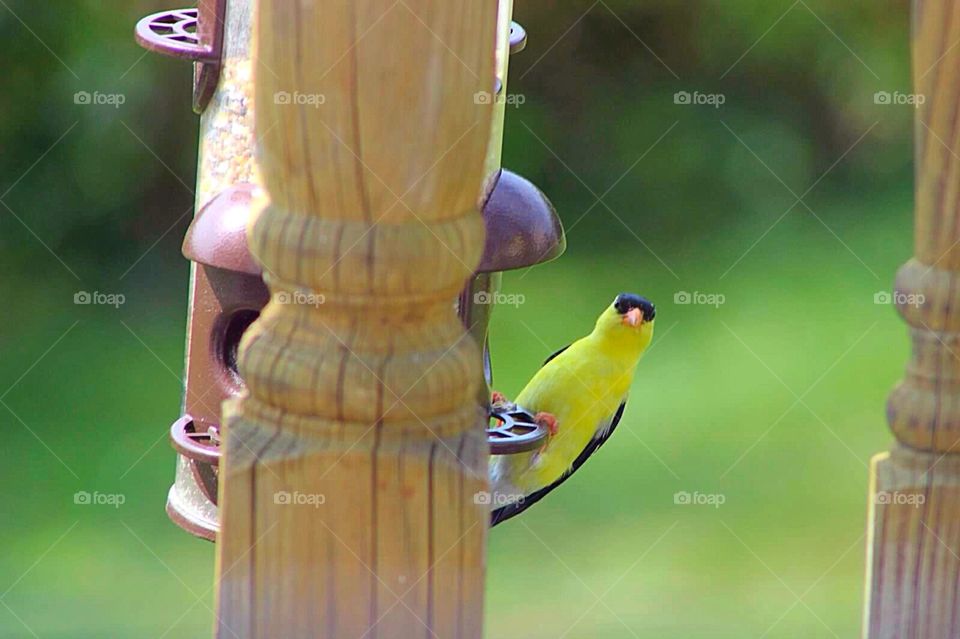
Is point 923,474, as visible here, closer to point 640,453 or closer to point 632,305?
point 632,305

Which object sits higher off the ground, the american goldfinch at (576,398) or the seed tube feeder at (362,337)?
the seed tube feeder at (362,337)

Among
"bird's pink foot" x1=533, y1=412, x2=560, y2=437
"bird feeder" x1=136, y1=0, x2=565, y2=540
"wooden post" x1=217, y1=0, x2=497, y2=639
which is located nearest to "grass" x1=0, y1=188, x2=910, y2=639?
"bird's pink foot" x1=533, y1=412, x2=560, y2=437

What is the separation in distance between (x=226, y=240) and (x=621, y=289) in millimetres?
4287

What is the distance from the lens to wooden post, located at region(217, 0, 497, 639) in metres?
0.96

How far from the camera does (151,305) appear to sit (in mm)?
6238

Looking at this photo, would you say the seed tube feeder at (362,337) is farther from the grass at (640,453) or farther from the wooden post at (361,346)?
the grass at (640,453)

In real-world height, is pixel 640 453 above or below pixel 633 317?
below

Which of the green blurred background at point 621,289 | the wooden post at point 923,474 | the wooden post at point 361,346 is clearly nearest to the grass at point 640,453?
the green blurred background at point 621,289

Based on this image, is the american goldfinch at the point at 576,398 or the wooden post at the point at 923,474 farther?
the american goldfinch at the point at 576,398

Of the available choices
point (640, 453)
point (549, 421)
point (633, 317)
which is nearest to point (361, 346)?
point (549, 421)

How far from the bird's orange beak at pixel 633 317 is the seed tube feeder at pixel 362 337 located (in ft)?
7.98

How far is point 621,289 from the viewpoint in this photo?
634 cm

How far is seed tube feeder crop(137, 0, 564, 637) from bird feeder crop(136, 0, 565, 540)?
3.73 feet

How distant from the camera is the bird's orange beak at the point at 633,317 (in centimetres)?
349
